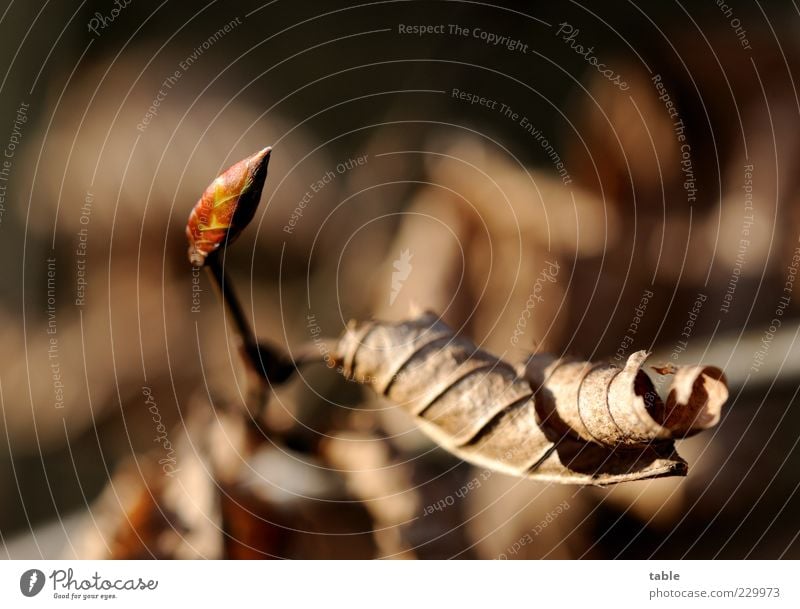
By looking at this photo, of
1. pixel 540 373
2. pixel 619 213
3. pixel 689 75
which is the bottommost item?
pixel 540 373

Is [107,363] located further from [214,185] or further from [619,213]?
[619,213]
